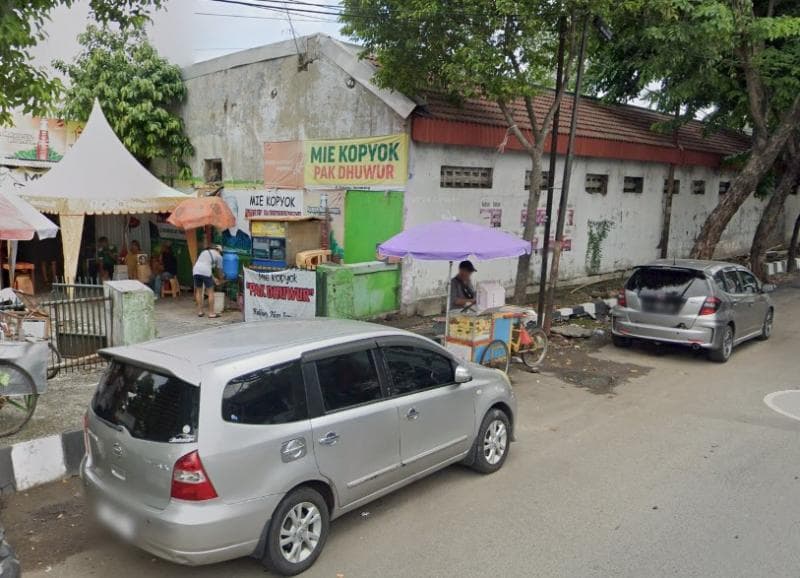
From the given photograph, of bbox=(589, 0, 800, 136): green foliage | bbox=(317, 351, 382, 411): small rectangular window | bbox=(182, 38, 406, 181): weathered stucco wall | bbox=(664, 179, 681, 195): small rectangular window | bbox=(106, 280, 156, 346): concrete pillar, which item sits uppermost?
bbox=(589, 0, 800, 136): green foliage

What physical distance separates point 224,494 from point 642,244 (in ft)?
58.1

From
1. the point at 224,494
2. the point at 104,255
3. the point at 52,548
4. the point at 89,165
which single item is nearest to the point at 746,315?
the point at 224,494

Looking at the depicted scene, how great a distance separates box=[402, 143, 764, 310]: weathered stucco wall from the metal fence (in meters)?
5.57

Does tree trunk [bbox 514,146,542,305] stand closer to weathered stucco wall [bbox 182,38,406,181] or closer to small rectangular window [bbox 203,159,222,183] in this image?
weathered stucco wall [bbox 182,38,406,181]

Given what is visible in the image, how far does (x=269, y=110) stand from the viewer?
1423 centimetres

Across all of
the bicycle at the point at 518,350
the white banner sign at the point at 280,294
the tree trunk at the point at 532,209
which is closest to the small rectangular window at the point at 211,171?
the white banner sign at the point at 280,294

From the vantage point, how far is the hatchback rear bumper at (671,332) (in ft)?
32.1

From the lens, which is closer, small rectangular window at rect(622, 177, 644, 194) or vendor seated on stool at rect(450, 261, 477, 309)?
vendor seated on stool at rect(450, 261, 477, 309)

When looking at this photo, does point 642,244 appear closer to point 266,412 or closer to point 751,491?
point 751,491

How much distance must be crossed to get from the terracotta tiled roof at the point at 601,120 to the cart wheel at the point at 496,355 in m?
5.00

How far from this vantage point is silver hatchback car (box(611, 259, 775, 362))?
9.80 m

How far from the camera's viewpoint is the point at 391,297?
481 inches

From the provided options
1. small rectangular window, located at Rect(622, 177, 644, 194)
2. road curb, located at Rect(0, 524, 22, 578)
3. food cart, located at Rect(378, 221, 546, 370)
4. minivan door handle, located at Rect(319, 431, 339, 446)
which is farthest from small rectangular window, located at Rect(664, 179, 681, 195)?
road curb, located at Rect(0, 524, 22, 578)

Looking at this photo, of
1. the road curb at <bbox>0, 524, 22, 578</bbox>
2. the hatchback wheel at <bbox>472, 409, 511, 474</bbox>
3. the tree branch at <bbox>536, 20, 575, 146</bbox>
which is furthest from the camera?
the tree branch at <bbox>536, 20, 575, 146</bbox>
